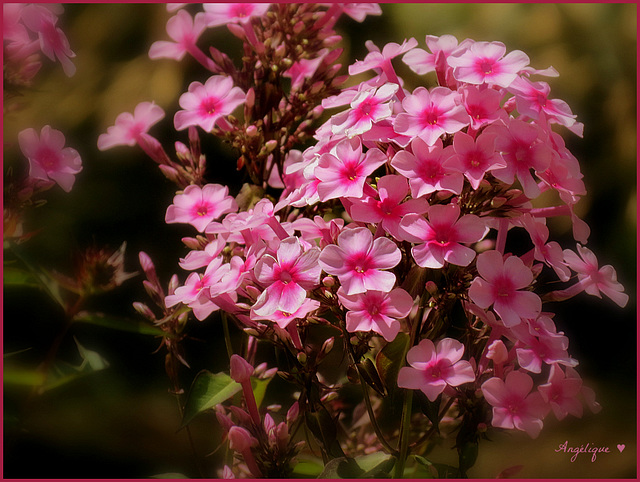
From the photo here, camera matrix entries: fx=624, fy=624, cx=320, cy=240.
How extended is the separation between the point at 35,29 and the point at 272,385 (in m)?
0.55

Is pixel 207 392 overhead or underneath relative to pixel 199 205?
underneath

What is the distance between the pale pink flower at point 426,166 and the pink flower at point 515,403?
0.17m

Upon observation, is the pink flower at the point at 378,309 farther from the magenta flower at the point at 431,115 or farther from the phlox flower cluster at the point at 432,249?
the magenta flower at the point at 431,115

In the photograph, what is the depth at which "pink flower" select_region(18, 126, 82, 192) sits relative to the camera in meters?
0.64

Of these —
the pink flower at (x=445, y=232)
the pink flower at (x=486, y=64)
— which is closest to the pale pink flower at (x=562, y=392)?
the pink flower at (x=445, y=232)

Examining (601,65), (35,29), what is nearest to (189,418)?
(35,29)

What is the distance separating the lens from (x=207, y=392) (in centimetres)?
61

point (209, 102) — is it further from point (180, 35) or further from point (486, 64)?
point (486, 64)

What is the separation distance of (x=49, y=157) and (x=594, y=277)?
0.57 m

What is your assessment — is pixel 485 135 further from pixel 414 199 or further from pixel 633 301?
pixel 633 301

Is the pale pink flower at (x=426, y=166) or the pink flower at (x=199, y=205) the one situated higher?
A: the pale pink flower at (x=426, y=166)

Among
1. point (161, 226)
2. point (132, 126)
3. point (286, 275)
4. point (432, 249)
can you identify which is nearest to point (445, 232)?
point (432, 249)

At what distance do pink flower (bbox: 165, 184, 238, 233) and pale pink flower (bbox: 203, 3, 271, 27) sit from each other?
176mm

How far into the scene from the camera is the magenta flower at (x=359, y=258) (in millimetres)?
487
